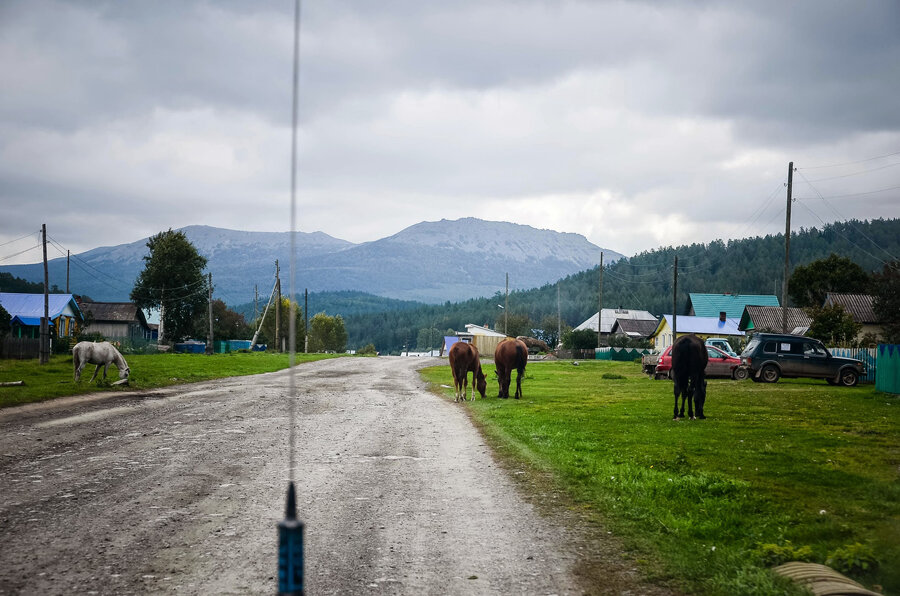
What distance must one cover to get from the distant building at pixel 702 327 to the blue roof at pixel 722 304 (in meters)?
2.22

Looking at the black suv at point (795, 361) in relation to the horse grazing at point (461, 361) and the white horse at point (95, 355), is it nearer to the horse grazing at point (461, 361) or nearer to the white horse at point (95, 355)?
the horse grazing at point (461, 361)

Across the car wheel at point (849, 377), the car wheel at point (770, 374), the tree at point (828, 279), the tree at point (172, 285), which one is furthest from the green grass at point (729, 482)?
A: the tree at point (172, 285)

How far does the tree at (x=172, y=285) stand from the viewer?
81.6 m

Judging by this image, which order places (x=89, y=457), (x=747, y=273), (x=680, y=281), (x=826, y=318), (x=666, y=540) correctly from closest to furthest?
(x=666, y=540)
(x=89, y=457)
(x=826, y=318)
(x=747, y=273)
(x=680, y=281)

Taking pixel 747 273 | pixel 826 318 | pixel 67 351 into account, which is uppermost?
pixel 747 273

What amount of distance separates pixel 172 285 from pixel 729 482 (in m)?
82.6

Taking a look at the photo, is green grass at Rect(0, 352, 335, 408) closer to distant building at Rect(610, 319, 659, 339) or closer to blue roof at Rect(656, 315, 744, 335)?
blue roof at Rect(656, 315, 744, 335)

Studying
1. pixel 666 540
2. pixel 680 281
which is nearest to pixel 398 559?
pixel 666 540

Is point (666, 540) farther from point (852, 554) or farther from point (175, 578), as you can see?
point (175, 578)

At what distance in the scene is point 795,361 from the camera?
32312mm

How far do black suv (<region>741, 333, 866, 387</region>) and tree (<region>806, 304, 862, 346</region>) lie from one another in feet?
51.5

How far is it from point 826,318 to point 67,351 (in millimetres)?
56210

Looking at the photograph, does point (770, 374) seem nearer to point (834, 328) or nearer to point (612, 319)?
point (834, 328)

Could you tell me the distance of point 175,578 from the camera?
521 cm
